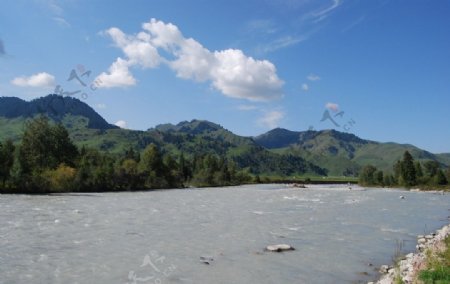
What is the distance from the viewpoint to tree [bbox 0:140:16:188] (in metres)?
120

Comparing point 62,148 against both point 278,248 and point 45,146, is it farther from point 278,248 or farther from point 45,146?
point 278,248

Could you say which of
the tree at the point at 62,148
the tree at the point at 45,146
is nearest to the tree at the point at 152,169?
the tree at the point at 62,148

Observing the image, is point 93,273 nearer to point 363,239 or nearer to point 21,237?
point 21,237

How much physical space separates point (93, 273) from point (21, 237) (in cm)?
1605

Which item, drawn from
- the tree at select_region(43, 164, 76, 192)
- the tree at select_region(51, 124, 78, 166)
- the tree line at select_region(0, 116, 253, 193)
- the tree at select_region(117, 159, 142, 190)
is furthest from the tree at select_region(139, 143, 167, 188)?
the tree at select_region(43, 164, 76, 192)

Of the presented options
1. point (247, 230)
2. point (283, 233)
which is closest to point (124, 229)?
point (247, 230)

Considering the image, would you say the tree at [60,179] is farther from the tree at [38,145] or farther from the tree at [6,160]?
the tree at [38,145]

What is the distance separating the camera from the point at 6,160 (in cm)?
12512

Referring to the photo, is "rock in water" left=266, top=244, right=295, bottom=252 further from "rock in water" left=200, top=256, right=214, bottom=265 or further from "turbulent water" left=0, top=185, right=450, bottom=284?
"rock in water" left=200, top=256, right=214, bottom=265

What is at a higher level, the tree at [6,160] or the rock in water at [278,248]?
the tree at [6,160]

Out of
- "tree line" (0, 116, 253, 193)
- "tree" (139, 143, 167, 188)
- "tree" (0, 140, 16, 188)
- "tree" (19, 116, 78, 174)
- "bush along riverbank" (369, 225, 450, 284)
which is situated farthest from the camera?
"tree" (139, 143, 167, 188)

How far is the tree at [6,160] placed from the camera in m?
120

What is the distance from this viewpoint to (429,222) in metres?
61.6

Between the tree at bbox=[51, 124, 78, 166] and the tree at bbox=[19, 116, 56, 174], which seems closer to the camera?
the tree at bbox=[19, 116, 56, 174]
